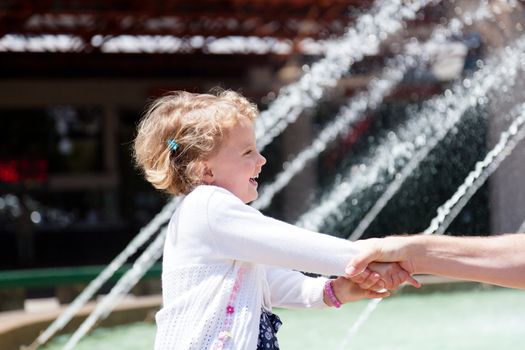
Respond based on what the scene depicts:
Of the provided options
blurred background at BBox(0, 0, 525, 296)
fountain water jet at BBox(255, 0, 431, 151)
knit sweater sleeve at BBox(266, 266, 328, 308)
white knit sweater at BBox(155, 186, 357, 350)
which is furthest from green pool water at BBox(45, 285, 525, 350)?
fountain water jet at BBox(255, 0, 431, 151)

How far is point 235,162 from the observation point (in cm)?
221

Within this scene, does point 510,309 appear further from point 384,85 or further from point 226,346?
point 384,85

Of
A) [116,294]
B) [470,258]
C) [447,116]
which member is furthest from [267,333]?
[447,116]

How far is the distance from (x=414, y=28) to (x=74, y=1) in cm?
609

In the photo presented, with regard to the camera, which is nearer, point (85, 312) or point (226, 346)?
point (226, 346)

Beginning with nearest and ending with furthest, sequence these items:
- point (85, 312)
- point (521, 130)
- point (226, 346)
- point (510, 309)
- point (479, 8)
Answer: point (226, 346)
point (85, 312)
point (510, 309)
point (521, 130)
point (479, 8)

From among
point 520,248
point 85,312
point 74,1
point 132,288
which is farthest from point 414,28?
point 520,248

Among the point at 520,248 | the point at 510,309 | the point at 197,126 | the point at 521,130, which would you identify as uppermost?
the point at 197,126

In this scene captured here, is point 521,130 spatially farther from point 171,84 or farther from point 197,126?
point 171,84

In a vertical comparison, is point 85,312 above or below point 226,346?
below

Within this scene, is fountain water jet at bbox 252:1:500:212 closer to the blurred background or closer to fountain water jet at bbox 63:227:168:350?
the blurred background

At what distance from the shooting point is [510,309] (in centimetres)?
723

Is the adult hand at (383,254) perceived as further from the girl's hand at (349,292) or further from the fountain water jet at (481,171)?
the fountain water jet at (481,171)

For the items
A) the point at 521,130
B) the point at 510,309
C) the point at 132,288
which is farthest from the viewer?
the point at 521,130
